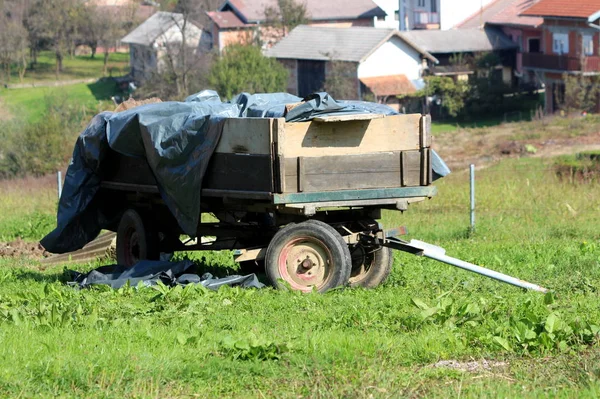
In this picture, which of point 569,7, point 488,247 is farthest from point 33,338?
point 569,7

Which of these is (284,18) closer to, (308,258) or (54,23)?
(54,23)

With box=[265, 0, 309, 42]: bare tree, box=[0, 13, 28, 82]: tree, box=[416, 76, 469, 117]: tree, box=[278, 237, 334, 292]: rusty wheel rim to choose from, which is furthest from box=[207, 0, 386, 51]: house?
box=[278, 237, 334, 292]: rusty wheel rim

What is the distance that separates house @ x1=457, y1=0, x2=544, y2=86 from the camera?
65.8 m

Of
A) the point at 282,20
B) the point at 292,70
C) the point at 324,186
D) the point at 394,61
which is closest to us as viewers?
the point at 324,186

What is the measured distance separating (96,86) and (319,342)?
2663 inches

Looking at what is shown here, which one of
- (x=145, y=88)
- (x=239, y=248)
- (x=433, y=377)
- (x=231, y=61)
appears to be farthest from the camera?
(x=145, y=88)

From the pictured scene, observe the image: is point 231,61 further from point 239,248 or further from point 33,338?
point 33,338

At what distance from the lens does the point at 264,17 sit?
7869 cm

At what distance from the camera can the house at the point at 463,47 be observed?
2598 inches

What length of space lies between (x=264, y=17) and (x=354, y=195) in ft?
227

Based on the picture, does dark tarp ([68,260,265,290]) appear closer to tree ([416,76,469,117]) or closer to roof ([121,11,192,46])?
tree ([416,76,469,117])

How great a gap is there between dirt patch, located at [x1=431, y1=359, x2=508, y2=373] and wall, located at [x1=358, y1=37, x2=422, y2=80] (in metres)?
56.2

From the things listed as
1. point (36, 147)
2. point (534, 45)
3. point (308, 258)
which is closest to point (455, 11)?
point (534, 45)

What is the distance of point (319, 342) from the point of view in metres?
7.90
